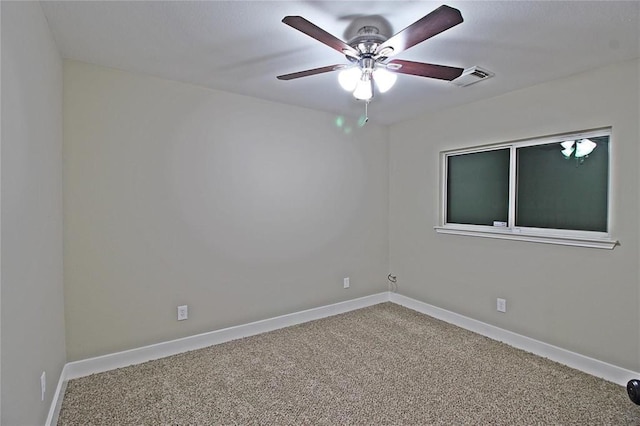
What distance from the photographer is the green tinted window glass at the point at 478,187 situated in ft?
10.7

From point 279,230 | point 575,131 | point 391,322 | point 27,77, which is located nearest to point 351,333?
point 391,322

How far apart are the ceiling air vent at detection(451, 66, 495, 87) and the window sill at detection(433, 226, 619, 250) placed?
1396 mm

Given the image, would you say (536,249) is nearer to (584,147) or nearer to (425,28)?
(584,147)

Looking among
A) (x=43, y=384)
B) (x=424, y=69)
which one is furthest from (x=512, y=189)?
(x=43, y=384)

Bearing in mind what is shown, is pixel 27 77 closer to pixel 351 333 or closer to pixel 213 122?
pixel 213 122

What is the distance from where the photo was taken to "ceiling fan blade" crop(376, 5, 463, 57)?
1.30m

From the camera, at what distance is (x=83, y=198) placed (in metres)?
2.44

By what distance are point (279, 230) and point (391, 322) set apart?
1526 millimetres

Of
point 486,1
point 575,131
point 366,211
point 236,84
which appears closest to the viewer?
point 486,1

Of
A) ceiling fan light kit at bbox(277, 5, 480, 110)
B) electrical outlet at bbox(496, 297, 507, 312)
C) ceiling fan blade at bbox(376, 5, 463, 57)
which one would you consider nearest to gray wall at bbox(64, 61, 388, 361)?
ceiling fan light kit at bbox(277, 5, 480, 110)

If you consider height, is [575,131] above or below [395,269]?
above

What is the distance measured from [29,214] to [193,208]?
4.36 feet

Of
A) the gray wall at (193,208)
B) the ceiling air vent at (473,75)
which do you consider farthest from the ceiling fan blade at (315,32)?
the gray wall at (193,208)

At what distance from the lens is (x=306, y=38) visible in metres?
2.03
